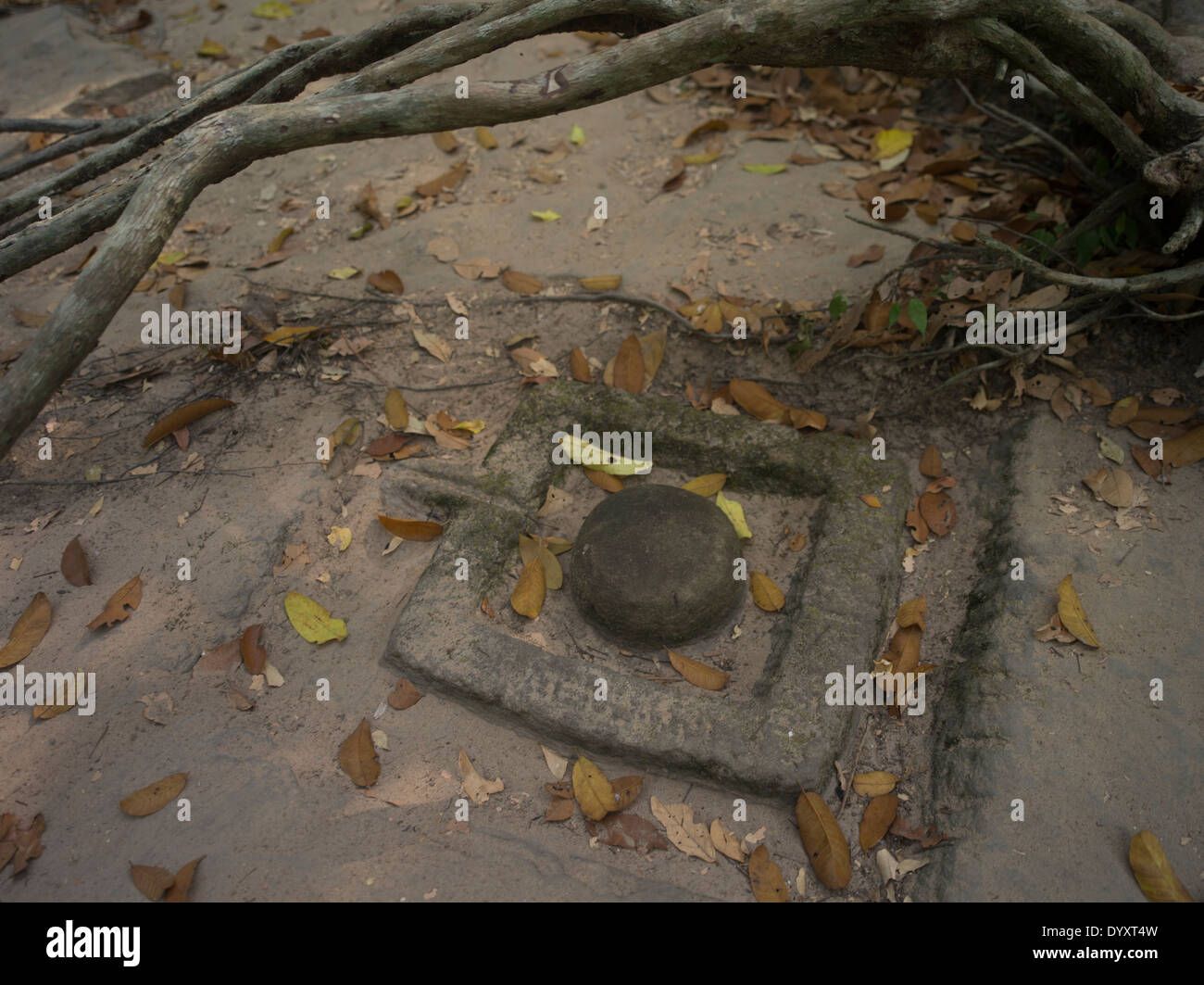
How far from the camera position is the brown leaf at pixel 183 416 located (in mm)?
2805

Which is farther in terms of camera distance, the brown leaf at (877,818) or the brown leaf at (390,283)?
the brown leaf at (390,283)

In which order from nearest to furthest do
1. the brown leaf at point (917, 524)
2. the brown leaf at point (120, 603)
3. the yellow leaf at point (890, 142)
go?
the brown leaf at point (120, 603), the brown leaf at point (917, 524), the yellow leaf at point (890, 142)

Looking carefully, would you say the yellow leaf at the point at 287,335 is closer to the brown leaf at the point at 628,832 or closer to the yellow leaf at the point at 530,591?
the yellow leaf at the point at 530,591

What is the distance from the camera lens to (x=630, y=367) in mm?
2938

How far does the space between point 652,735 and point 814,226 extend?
215 cm

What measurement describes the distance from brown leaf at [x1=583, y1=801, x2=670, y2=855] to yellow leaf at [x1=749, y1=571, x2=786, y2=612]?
0.68m

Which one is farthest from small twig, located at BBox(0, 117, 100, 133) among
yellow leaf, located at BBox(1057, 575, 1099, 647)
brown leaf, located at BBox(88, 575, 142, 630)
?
yellow leaf, located at BBox(1057, 575, 1099, 647)

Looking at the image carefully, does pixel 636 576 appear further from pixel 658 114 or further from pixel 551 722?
pixel 658 114

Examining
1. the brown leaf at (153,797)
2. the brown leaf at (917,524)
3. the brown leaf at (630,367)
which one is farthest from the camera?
the brown leaf at (630,367)

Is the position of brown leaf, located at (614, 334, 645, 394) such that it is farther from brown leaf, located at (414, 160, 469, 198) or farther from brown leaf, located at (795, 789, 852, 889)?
brown leaf, located at (795, 789, 852, 889)

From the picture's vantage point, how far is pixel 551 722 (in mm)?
2121

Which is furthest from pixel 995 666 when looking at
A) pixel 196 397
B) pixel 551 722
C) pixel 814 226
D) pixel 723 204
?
pixel 196 397

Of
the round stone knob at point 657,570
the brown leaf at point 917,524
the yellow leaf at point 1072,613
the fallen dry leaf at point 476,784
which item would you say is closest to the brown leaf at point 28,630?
the fallen dry leaf at point 476,784

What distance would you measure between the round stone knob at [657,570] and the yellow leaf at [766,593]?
4cm
